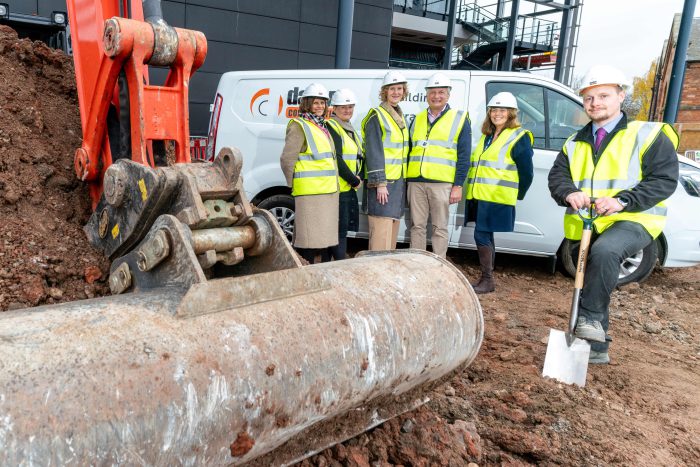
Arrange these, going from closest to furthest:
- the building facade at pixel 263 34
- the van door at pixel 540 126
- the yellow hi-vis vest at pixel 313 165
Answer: the yellow hi-vis vest at pixel 313 165, the van door at pixel 540 126, the building facade at pixel 263 34

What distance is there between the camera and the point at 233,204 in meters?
2.02

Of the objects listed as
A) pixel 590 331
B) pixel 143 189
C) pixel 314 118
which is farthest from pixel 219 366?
pixel 314 118

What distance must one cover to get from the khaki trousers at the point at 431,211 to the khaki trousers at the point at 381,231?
21 cm

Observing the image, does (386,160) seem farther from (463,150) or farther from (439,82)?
(439,82)

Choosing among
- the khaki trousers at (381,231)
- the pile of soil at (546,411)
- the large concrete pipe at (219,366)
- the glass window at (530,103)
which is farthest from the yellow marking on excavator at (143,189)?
the glass window at (530,103)

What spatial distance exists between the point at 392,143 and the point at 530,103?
63.4 inches

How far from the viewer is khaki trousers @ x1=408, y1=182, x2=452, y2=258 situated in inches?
201

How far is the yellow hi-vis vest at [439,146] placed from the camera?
16.3ft

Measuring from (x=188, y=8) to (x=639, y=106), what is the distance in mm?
44212

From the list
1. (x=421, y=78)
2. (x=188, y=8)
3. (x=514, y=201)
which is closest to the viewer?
(x=514, y=201)

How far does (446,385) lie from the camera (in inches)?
117

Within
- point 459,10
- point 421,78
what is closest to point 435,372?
point 421,78

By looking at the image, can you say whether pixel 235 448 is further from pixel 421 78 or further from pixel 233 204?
pixel 421 78

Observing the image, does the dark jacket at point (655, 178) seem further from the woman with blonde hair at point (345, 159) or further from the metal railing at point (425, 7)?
the metal railing at point (425, 7)
